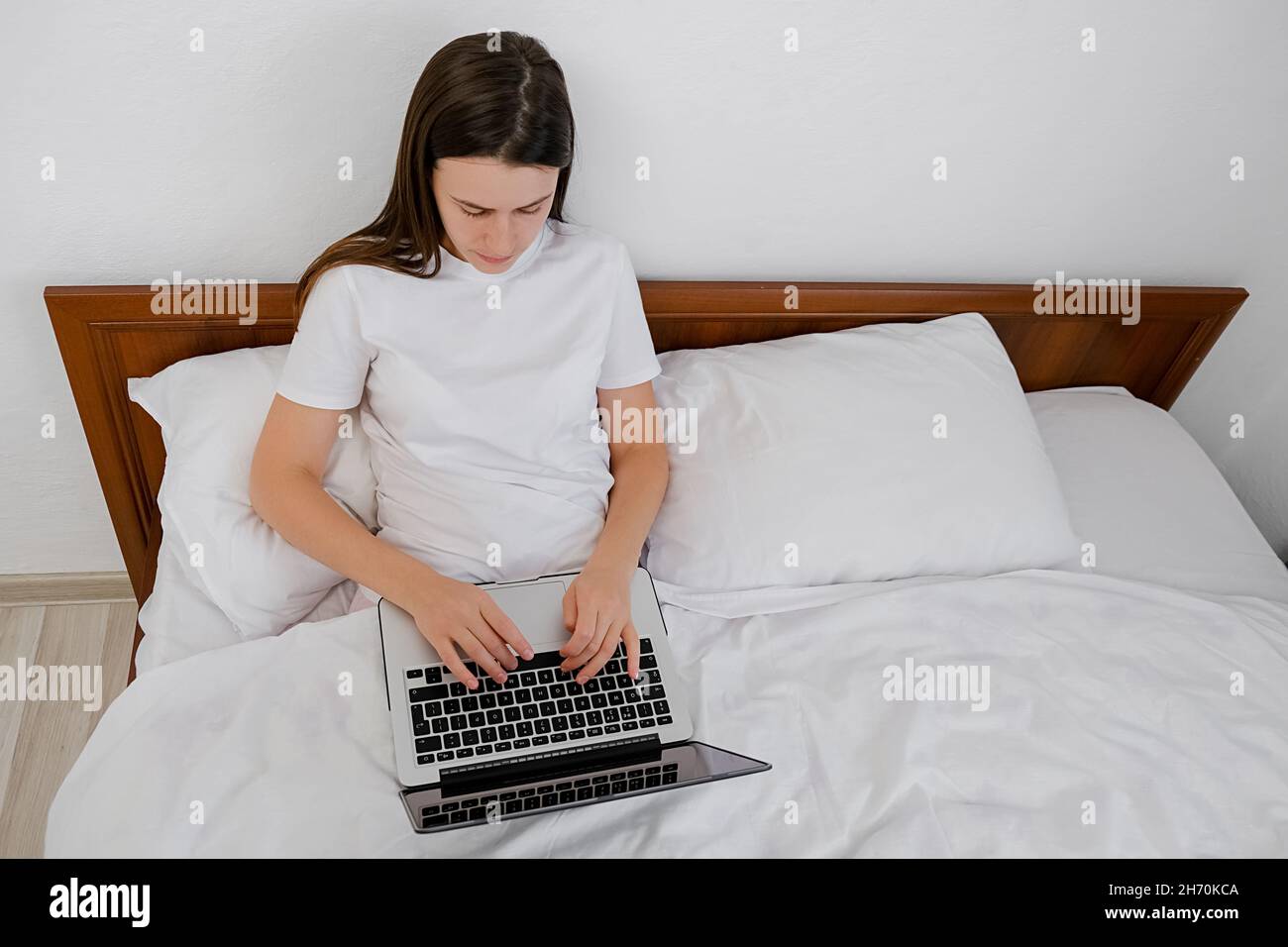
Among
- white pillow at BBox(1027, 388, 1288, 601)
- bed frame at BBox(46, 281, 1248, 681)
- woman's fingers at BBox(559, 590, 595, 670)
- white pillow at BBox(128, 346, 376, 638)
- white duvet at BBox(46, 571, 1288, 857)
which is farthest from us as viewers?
white pillow at BBox(1027, 388, 1288, 601)

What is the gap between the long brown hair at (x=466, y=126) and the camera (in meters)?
0.99

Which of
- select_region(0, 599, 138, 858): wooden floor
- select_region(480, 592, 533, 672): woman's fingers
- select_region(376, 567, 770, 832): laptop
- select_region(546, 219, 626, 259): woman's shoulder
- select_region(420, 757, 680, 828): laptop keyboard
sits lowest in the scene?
select_region(0, 599, 138, 858): wooden floor

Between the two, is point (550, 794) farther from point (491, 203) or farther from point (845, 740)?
point (491, 203)

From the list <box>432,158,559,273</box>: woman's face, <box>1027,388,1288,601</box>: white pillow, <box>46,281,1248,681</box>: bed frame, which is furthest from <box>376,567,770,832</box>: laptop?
<box>1027,388,1288,601</box>: white pillow

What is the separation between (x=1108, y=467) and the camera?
149cm

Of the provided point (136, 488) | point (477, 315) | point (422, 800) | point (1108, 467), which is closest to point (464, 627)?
point (422, 800)

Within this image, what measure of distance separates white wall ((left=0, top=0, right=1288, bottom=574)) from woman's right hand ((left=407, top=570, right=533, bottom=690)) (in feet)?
1.79

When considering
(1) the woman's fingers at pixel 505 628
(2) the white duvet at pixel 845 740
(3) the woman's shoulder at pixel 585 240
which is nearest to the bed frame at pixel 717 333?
(3) the woman's shoulder at pixel 585 240

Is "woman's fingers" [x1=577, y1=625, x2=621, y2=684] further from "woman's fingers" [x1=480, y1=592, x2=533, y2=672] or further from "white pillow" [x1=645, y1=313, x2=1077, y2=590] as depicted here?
"white pillow" [x1=645, y1=313, x2=1077, y2=590]

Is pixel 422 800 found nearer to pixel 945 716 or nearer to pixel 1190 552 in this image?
pixel 945 716

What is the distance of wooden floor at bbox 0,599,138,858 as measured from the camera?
143cm

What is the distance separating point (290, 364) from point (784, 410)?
640 millimetres

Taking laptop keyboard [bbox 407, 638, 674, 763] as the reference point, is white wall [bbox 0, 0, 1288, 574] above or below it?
above

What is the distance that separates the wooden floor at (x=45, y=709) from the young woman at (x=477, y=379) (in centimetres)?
71
